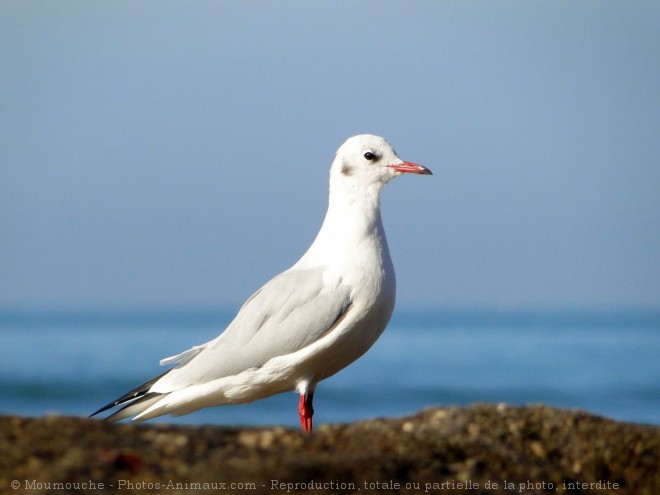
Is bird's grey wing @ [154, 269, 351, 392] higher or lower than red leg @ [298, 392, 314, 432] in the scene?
higher

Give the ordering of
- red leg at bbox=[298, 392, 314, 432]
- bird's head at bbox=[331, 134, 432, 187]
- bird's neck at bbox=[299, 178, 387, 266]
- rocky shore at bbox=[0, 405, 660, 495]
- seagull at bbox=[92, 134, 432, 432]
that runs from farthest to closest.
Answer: bird's head at bbox=[331, 134, 432, 187]
bird's neck at bbox=[299, 178, 387, 266]
red leg at bbox=[298, 392, 314, 432]
seagull at bbox=[92, 134, 432, 432]
rocky shore at bbox=[0, 405, 660, 495]

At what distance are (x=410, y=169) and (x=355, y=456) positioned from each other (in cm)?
342

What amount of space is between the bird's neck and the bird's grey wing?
199 millimetres

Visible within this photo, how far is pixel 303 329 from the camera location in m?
7.12

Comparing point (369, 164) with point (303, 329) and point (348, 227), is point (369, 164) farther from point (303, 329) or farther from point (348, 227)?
point (303, 329)

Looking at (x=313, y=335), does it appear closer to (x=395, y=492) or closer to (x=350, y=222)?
(x=350, y=222)

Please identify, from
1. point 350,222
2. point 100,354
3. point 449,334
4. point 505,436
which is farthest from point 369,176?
point 449,334

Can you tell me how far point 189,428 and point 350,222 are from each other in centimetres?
253

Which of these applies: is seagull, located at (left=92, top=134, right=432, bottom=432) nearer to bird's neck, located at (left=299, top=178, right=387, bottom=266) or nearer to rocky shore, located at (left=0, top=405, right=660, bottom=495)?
bird's neck, located at (left=299, top=178, right=387, bottom=266)

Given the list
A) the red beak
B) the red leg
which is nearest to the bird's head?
the red beak

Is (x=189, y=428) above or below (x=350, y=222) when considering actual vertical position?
below

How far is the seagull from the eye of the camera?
708 cm

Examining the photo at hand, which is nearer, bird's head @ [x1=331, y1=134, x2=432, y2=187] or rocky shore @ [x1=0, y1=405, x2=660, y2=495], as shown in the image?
rocky shore @ [x1=0, y1=405, x2=660, y2=495]

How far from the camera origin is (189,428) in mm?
5398
